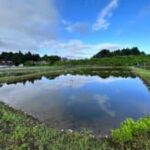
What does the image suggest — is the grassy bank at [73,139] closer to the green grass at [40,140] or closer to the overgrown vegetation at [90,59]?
the green grass at [40,140]

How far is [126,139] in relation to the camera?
6398mm

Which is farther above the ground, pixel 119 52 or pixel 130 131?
pixel 130 131

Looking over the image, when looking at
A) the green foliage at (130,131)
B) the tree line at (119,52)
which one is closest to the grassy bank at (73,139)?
the green foliage at (130,131)

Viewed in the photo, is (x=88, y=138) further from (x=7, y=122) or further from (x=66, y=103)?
(x=66, y=103)

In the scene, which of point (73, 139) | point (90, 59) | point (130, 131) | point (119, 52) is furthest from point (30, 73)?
point (119, 52)

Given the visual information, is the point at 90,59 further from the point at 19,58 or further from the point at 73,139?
the point at 73,139

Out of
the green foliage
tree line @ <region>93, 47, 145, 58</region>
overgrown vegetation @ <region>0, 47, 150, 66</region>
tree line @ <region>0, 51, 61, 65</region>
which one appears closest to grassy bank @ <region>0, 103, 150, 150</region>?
the green foliage

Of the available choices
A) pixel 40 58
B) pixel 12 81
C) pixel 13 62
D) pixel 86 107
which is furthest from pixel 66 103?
pixel 40 58

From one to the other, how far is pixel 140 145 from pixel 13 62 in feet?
310

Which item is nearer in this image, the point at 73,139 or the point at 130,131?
the point at 130,131

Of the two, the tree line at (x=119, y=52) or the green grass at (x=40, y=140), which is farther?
the tree line at (x=119, y=52)

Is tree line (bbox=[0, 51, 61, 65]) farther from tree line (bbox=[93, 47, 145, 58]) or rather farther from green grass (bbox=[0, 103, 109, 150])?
green grass (bbox=[0, 103, 109, 150])

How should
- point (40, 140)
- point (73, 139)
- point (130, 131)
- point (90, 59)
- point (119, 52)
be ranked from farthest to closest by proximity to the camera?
point (119, 52), point (90, 59), point (73, 139), point (130, 131), point (40, 140)

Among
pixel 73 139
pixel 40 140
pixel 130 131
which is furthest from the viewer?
pixel 73 139
